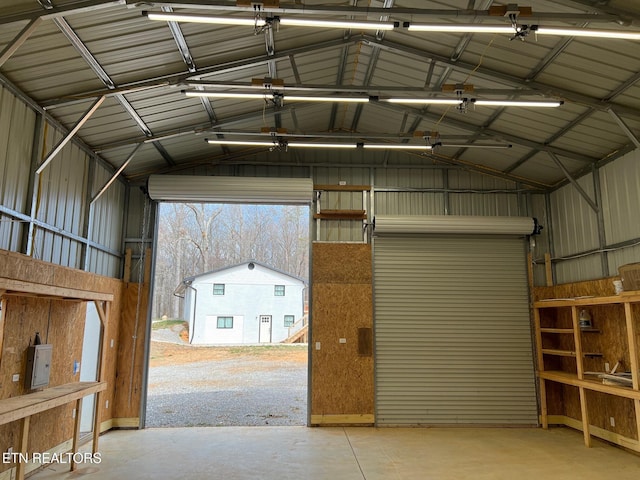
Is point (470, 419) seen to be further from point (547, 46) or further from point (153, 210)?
point (153, 210)

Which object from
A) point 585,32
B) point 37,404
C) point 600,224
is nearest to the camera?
point 585,32

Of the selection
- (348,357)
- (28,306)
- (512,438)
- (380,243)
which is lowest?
(512,438)

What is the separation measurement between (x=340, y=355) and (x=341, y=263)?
1840mm

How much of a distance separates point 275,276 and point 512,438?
1452cm

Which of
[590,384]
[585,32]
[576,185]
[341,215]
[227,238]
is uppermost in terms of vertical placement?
[227,238]

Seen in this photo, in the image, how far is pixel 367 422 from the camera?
8.41 metres

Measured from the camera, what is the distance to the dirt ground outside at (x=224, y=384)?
9.46 m

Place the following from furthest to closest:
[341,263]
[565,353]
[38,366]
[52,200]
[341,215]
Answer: [341,215], [341,263], [565,353], [52,200], [38,366]

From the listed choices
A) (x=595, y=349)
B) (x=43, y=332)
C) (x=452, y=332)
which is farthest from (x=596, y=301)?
(x=43, y=332)

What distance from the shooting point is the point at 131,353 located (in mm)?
8547

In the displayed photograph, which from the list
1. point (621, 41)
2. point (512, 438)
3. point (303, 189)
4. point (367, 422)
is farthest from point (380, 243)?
point (621, 41)

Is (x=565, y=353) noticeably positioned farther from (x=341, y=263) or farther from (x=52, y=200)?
(x=52, y=200)

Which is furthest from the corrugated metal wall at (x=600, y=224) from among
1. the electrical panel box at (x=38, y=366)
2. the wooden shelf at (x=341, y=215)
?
the electrical panel box at (x=38, y=366)

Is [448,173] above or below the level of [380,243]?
above
